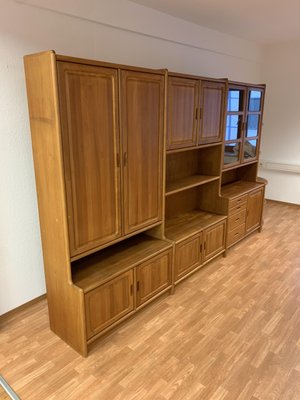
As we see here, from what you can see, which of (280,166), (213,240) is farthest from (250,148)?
(280,166)

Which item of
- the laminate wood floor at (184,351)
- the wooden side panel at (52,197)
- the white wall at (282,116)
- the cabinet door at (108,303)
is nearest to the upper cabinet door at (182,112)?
the wooden side panel at (52,197)

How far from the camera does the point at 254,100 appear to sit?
3648 mm

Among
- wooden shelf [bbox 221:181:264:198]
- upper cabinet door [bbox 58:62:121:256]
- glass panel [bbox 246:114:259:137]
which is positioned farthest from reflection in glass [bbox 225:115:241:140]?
upper cabinet door [bbox 58:62:121:256]

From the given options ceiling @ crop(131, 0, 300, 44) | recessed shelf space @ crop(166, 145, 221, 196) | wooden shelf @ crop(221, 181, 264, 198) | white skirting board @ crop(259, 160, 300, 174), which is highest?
ceiling @ crop(131, 0, 300, 44)

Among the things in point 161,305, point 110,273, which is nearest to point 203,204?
point 161,305

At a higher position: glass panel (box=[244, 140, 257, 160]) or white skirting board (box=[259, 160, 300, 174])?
glass panel (box=[244, 140, 257, 160])

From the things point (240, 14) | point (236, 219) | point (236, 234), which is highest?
point (240, 14)

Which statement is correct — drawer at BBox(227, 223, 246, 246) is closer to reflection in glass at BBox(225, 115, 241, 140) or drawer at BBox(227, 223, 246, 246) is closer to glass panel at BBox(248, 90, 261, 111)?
reflection in glass at BBox(225, 115, 241, 140)

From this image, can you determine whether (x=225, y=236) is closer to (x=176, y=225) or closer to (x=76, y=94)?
(x=176, y=225)

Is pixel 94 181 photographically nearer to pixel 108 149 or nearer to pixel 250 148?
pixel 108 149

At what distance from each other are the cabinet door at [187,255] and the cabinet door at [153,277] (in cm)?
16

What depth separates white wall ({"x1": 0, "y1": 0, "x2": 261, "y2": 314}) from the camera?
80.9 inches

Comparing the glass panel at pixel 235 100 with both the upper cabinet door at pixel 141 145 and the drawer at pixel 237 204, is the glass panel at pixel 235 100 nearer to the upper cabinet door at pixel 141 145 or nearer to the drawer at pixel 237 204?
the drawer at pixel 237 204

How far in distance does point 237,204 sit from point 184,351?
1.90 metres
